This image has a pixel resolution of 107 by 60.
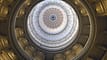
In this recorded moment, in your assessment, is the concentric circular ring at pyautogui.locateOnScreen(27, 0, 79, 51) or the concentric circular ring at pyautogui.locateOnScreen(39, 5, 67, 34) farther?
the concentric circular ring at pyautogui.locateOnScreen(39, 5, 67, 34)

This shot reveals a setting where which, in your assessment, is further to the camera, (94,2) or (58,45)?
(58,45)

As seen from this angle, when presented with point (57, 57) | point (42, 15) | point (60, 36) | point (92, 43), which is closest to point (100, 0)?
point (92, 43)

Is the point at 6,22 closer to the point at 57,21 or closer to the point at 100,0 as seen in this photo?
the point at 100,0

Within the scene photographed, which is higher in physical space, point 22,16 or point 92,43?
point 22,16

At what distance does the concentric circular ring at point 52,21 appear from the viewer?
3312cm

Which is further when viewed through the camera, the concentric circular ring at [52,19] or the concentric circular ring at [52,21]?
the concentric circular ring at [52,19]

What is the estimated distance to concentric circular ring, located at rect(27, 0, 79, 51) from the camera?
33.1 m

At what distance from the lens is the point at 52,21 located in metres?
37.0

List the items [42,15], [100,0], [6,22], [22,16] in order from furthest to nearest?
[42,15]
[22,16]
[6,22]
[100,0]

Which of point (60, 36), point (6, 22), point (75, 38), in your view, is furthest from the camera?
point (60, 36)

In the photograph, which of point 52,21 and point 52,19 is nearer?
point 52,19

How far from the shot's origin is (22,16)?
2661cm

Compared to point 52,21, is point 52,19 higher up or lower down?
higher up

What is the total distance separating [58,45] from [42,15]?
718 centimetres
